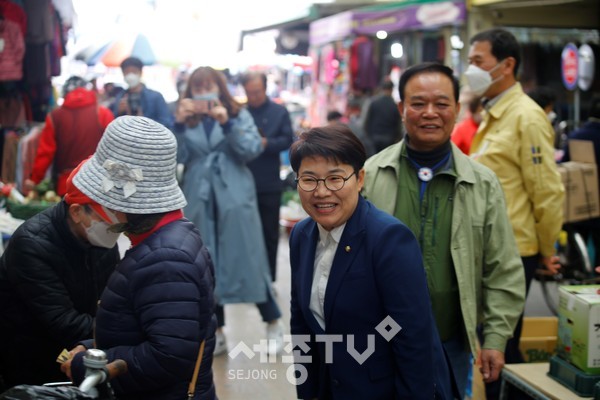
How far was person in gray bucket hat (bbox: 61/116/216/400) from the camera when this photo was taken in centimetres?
219

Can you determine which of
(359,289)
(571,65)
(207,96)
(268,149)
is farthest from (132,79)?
(571,65)

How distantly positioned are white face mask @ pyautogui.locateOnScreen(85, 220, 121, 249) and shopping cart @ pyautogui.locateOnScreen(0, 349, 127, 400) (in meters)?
0.52

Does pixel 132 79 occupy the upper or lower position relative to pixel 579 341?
upper

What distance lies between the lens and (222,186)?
5.17 m

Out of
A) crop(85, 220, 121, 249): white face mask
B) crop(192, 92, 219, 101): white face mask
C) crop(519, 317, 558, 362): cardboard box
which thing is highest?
crop(192, 92, 219, 101): white face mask

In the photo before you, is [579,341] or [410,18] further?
[410,18]

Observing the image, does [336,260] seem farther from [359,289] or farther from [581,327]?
[581,327]

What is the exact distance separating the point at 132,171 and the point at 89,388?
70cm

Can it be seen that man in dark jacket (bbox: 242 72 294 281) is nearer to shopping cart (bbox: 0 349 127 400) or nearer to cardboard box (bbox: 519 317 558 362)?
cardboard box (bbox: 519 317 558 362)

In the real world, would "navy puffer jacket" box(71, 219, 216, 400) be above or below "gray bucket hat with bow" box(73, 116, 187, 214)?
below

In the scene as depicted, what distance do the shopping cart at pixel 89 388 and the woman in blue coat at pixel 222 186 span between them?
9.82ft

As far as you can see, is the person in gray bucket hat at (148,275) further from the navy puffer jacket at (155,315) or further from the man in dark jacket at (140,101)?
the man in dark jacket at (140,101)

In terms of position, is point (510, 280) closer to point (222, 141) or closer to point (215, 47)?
point (222, 141)

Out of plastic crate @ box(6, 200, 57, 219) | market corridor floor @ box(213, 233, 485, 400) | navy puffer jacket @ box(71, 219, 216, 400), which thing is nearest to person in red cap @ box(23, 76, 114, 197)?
plastic crate @ box(6, 200, 57, 219)
